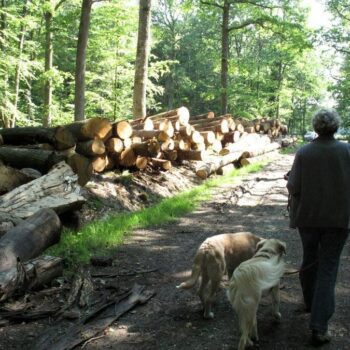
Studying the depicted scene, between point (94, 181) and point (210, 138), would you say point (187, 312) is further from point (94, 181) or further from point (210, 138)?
point (210, 138)

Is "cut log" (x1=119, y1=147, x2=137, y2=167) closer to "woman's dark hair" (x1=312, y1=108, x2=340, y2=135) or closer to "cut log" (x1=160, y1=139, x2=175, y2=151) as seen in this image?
"cut log" (x1=160, y1=139, x2=175, y2=151)

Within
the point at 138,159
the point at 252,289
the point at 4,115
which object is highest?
the point at 4,115

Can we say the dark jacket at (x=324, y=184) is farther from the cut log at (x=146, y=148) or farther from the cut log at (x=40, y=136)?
the cut log at (x=146, y=148)

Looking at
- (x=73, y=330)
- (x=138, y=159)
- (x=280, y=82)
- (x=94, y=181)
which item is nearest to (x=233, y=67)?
(x=138, y=159)

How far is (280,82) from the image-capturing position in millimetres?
36969

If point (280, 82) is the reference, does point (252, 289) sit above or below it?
below

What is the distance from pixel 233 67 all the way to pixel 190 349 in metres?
19.2

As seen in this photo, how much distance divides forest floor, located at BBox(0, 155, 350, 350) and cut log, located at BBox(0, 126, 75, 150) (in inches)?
97.0

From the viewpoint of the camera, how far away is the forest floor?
390cm

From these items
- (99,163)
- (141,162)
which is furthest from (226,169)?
(99,163)

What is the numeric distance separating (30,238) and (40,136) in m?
3.84

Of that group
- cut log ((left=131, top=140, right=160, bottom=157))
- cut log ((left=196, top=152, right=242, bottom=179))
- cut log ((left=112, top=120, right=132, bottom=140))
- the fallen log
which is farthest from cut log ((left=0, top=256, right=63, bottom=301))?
cut log ((left=196, top=152, right=242, bottom=179))

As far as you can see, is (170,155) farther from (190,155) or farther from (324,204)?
(324,204)

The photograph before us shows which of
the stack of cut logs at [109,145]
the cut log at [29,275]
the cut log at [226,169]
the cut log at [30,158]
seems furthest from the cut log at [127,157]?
the cut log at [29,275]
